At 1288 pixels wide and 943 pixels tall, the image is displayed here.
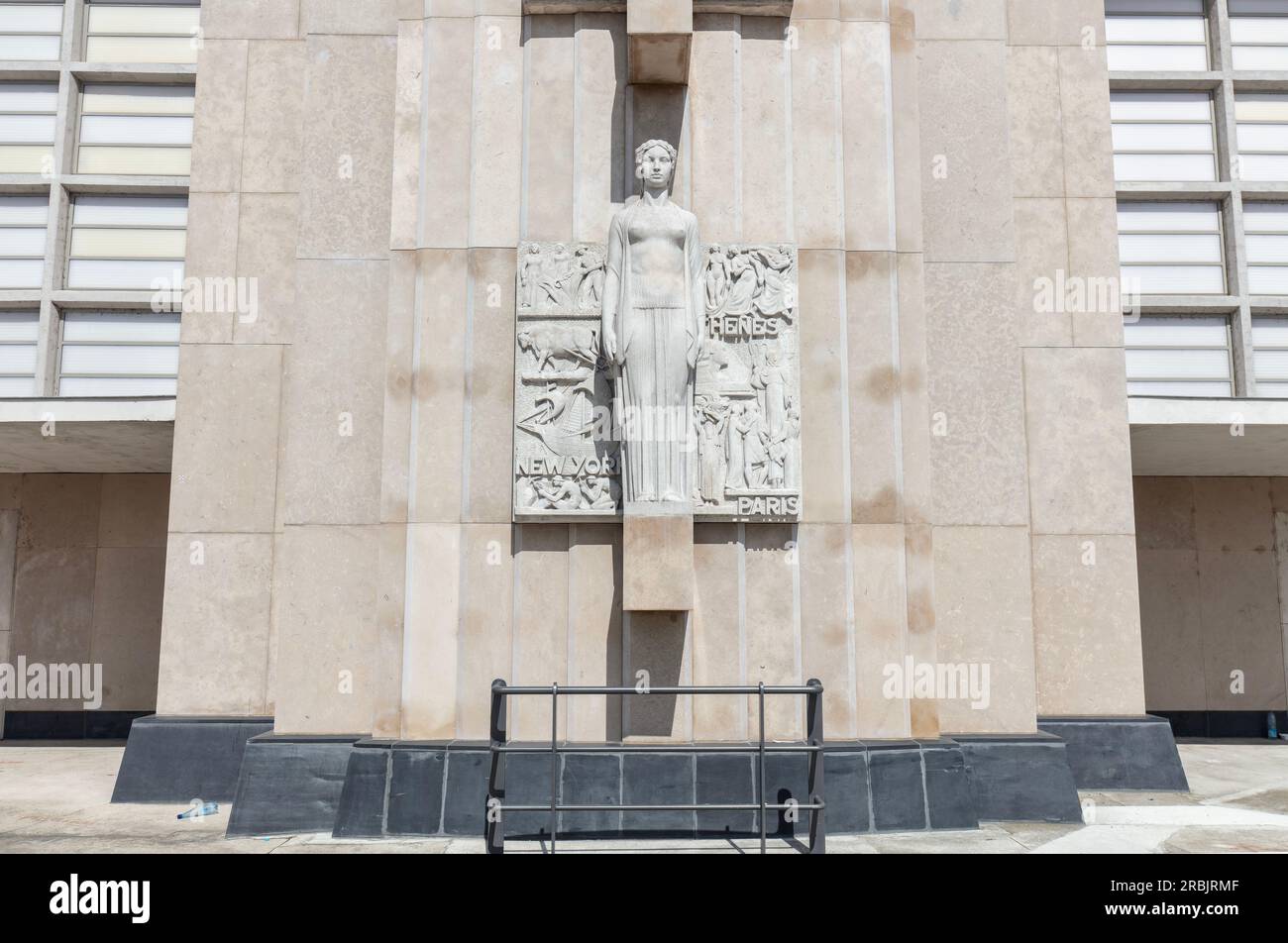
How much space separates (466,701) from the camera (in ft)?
28.2

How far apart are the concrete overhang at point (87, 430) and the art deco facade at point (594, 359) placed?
7 cm

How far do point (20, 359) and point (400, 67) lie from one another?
6414mm

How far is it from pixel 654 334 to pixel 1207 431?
283 inches

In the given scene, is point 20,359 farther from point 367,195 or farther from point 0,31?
point 367,195

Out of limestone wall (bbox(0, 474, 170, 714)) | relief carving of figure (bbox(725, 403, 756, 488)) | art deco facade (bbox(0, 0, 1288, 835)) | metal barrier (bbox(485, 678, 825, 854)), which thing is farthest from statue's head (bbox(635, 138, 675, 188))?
limestone wall (bbox(0, 474, 170, 714))

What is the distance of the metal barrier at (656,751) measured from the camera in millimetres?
7270

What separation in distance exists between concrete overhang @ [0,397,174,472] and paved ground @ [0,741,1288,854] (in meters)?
3.82

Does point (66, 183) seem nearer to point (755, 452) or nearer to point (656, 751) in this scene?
point (755, 452)

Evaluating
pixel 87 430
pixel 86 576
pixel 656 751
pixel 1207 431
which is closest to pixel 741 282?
pixel 656 751

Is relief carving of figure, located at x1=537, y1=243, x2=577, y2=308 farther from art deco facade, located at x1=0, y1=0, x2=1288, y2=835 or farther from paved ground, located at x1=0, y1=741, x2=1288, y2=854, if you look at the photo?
paved ground, located at x1=0, y1=741, x2=1288, y2=854

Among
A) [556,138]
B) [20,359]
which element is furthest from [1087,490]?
[20,359]

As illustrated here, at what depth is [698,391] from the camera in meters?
8.74

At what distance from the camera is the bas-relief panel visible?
28.4 feet

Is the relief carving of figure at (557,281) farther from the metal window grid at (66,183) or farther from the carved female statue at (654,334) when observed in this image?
the metal window grid at (66,183)
